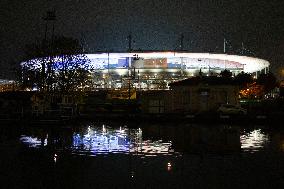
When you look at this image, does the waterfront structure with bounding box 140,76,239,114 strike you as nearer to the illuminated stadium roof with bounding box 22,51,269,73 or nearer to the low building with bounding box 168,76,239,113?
the low building with bounding box 168,76,239,113

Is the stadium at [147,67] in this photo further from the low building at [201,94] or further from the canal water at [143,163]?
the canal water at [143,163]

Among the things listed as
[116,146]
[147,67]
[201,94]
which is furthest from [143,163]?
[147,67]

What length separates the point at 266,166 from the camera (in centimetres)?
1136

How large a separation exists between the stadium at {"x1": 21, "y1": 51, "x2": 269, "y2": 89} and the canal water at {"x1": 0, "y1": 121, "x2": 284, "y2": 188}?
186 feet

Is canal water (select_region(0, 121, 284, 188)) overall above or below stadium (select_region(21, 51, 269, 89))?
below

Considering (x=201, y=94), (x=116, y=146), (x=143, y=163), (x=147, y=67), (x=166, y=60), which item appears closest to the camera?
(x=143, y=163)

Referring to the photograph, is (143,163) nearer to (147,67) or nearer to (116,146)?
(116,146)

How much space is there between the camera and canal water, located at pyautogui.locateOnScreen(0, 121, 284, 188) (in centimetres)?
916

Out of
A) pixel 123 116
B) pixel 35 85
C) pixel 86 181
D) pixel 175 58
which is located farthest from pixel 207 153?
pixel 175 58

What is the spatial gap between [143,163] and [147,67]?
68.9 meters

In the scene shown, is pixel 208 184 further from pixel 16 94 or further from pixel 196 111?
pixel 16 94

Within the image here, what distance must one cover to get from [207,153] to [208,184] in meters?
5.07

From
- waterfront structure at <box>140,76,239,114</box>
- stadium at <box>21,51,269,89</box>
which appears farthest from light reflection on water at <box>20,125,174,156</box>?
stadium at <box>21,51,269,89</box>

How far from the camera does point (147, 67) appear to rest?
263ft
